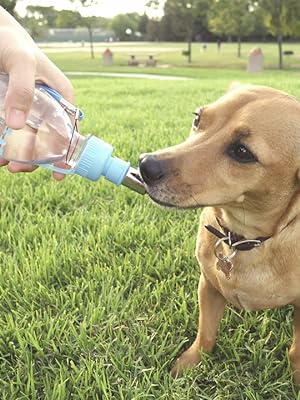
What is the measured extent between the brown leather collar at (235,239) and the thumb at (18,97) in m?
0.93

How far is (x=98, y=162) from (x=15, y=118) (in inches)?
15.9

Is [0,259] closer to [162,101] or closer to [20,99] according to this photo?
[20,99]

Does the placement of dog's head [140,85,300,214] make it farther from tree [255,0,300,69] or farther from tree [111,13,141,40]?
tree [111,13,141,40]

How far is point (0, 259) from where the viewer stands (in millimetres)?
2693

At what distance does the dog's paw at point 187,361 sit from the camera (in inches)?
81.4

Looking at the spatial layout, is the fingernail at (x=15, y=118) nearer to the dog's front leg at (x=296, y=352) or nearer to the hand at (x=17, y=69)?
the hand at (x=17, y=69)

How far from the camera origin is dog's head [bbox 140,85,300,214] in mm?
1928

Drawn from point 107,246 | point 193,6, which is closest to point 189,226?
point 107,246

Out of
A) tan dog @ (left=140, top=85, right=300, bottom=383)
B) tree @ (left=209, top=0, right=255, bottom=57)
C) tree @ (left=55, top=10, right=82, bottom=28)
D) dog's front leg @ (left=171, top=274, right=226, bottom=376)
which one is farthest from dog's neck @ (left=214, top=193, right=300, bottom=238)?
tree @ (left=55, top=10, right=82, bottom=28)

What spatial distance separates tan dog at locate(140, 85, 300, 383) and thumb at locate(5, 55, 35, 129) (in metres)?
0.54

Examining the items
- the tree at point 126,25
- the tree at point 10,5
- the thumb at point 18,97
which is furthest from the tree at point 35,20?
the thumb at point 18,97

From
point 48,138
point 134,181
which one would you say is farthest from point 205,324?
point 48,138

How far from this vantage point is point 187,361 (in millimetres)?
2111

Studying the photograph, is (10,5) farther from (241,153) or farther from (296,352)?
(296,352)
